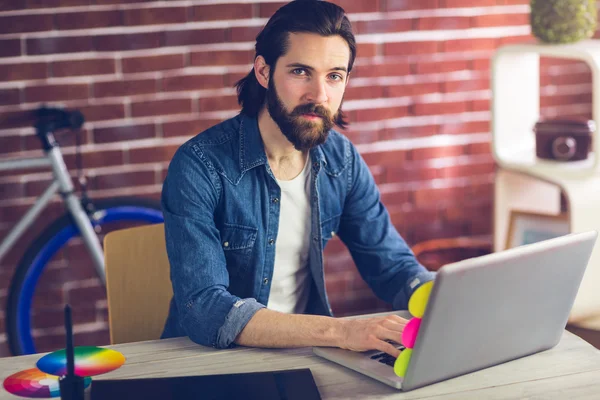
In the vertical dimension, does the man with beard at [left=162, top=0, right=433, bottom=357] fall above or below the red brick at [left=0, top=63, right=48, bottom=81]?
below

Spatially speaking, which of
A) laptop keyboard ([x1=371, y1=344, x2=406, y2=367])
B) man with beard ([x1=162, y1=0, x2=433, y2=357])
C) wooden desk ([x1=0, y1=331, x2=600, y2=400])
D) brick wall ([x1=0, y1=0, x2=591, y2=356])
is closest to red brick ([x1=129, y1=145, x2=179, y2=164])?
brick wall ([x1=0, y1=0, x2=591, y2=356])

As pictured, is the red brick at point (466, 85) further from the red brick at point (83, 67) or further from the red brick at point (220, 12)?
the red brick at point (83, 67)

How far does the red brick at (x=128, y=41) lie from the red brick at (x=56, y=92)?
144mm

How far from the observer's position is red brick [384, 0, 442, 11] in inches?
122

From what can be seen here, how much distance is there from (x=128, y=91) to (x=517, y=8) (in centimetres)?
151

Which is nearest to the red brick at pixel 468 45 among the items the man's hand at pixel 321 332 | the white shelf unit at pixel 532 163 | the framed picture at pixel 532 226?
the white shelf unit at pixel 532 163

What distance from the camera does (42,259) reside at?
2.76 meters

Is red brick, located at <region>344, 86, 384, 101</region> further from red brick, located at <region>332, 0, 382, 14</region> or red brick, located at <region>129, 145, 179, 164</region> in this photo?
red brick, located at <region>129, 145, 179, 164</region>

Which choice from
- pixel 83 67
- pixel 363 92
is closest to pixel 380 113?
pixel 363 92

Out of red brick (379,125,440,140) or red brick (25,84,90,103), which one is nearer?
red brick (25,84,90,103)

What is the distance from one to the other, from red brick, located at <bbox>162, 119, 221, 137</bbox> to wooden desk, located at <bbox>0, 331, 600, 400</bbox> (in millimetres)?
1383

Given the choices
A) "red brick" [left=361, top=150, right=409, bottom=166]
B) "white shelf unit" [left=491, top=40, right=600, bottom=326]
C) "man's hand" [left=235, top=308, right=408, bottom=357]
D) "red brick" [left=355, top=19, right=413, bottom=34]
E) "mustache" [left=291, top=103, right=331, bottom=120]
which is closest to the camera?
"man's hand" [left=235, top=308, right=408, bottom=357]

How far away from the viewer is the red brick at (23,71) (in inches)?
107

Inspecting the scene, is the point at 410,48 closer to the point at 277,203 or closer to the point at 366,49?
the point at 366,49
